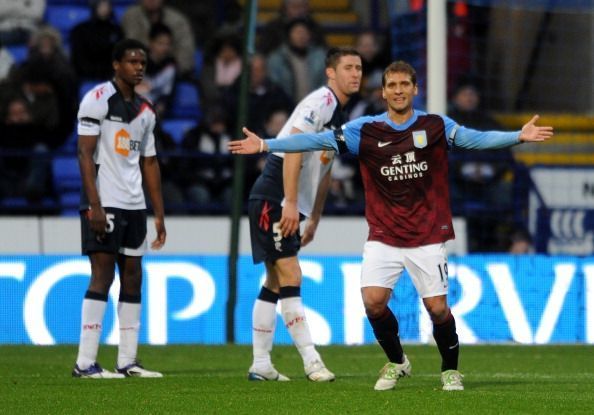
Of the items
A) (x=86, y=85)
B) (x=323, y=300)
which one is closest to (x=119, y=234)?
(x=323, y=300)

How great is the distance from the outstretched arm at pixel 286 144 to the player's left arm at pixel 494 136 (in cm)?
68

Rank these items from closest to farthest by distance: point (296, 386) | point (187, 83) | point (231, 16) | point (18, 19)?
point (296, 386)
point (187, 83)
point (18, 19)
point (231, 16)

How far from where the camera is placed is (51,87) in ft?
55.4

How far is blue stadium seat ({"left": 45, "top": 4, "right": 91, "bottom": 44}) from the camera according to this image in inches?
740

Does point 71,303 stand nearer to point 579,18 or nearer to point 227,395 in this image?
point 227,395

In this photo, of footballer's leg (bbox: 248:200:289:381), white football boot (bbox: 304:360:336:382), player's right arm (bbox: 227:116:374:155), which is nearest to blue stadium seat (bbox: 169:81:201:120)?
footballer's leg (bbox: 248:200:289:381)

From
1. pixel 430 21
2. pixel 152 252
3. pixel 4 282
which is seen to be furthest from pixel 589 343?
pixel 4 282

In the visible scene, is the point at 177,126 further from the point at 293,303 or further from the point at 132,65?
the point at 293,303

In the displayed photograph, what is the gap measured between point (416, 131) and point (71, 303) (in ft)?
20.1

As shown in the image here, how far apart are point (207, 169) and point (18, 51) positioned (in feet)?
12.1

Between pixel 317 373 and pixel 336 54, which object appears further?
pixel 336 54

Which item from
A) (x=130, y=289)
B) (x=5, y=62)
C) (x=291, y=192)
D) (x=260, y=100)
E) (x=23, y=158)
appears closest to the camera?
(x=291, y=192)

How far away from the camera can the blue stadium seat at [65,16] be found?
18797 millimetres

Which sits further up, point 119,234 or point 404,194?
point 404,194
